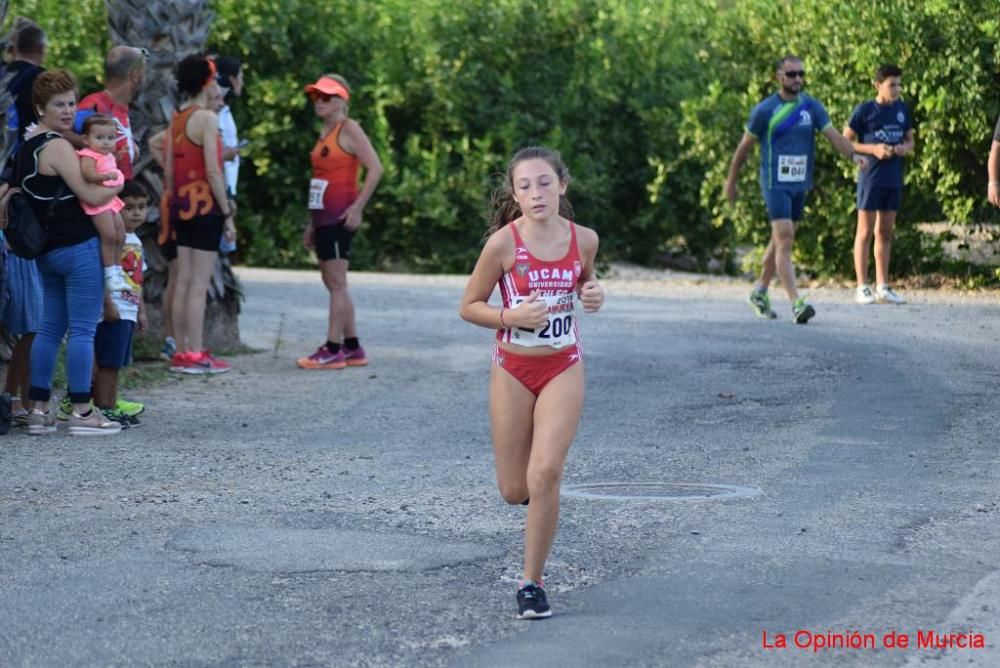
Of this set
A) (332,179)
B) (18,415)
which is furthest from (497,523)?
(332,179)

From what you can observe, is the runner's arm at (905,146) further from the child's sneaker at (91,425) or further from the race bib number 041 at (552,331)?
the race bib number 041 at (552,331)

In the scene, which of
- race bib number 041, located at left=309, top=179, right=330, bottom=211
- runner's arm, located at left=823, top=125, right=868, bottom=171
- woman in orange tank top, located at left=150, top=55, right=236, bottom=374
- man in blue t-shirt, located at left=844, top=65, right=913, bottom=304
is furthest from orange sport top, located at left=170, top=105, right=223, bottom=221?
man in blue t-shirt, located at left=844, top=65, right=913, bottom=304

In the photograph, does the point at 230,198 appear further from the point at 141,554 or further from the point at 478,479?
the point at 141,554

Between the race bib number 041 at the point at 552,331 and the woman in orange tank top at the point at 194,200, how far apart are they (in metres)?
5.67

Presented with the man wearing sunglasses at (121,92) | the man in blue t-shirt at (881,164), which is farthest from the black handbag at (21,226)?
the man in blue t-shirt at (881,164)

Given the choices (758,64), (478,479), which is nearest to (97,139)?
(478,479)

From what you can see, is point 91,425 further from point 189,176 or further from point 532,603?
point 532,603

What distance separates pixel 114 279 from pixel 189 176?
2000mm

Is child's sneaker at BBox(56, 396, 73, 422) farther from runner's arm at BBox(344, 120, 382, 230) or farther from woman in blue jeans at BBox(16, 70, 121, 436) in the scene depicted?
runner's arm at BBox(344, 120, 382, 230)

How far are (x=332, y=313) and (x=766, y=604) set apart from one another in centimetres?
643

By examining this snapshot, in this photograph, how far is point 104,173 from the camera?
894 centimetres

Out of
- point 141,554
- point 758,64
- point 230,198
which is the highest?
point 758,64

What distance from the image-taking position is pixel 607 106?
70.4 ft

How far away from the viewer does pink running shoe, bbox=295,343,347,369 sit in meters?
11.8
